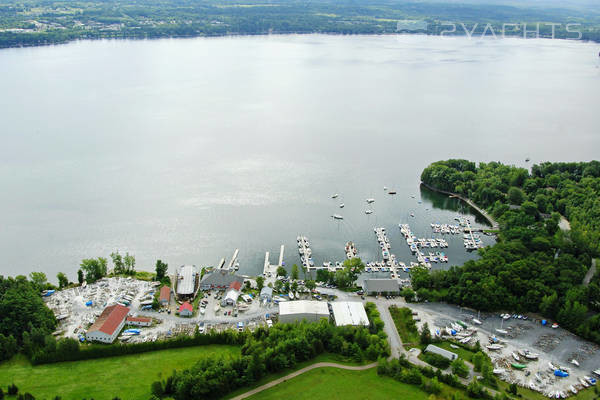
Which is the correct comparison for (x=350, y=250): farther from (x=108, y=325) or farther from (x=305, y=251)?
(x=108, y=325)

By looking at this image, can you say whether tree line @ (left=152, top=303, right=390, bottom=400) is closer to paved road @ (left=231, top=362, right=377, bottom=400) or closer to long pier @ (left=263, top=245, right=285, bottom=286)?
paved road @ (left=231, top=362, right=377, bottom=400)

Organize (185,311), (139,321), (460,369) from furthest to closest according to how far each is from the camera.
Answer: (185,311) < (139,321) < (460,369)

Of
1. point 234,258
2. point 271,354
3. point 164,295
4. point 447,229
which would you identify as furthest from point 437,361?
point 447,229

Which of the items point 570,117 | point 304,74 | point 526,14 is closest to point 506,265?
point 570,117

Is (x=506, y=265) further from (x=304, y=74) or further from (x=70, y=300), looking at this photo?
(x=304, y=74)

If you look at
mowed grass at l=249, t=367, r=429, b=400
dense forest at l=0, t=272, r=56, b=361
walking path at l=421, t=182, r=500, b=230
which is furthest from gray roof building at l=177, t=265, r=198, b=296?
walking path at l=421, t=182, r=500, b=230

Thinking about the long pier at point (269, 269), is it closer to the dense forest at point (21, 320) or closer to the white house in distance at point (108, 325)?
the white house in distance at point (108, 325)

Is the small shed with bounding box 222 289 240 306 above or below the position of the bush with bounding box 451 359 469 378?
above
